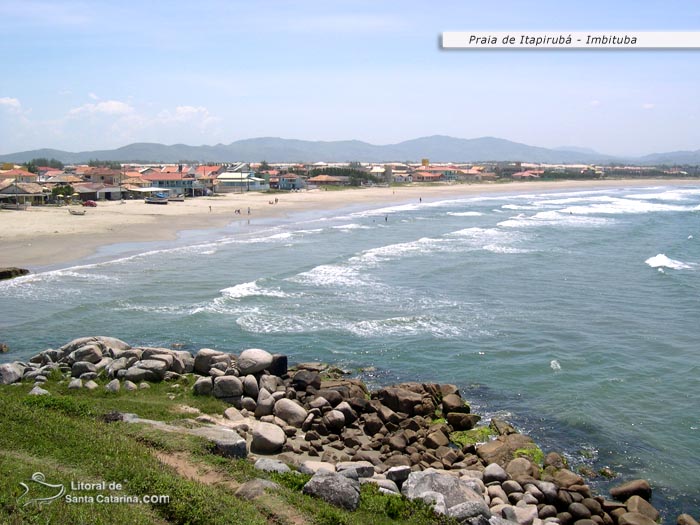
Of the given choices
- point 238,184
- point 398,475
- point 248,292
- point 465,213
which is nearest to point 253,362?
point 398,475

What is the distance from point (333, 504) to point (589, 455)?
293 inches

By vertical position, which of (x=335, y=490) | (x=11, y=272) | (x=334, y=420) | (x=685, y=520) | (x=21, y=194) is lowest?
(x=685, y=520)

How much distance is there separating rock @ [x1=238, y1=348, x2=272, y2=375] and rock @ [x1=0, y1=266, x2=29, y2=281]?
64.9 feet

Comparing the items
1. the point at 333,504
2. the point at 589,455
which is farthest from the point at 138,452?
the point at 589,455

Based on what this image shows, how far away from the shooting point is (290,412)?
15.5 meters

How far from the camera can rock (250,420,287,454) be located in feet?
43.5

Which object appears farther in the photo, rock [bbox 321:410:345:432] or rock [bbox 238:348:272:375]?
rock [bbox 238:348:272:375]

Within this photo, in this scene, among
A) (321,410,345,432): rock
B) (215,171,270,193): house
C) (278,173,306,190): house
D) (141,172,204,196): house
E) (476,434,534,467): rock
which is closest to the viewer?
(476,434,534,467): rock

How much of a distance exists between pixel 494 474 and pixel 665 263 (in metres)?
28.9

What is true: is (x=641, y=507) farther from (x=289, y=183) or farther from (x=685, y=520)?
(x=289, y=183)

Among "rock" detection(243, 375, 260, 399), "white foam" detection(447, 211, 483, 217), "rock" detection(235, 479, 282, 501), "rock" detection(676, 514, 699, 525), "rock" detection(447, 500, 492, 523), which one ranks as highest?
"rock" detection(235, 479, 282, 501)

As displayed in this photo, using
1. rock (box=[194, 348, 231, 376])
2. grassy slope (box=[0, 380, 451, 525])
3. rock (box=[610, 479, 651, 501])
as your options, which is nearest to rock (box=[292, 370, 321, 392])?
rock (box=[194, 348, 231, 376])

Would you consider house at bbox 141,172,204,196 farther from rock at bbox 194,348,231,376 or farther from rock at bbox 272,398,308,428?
rock at bbox 272,398,308,428

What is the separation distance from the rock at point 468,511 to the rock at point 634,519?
9.42 ft
